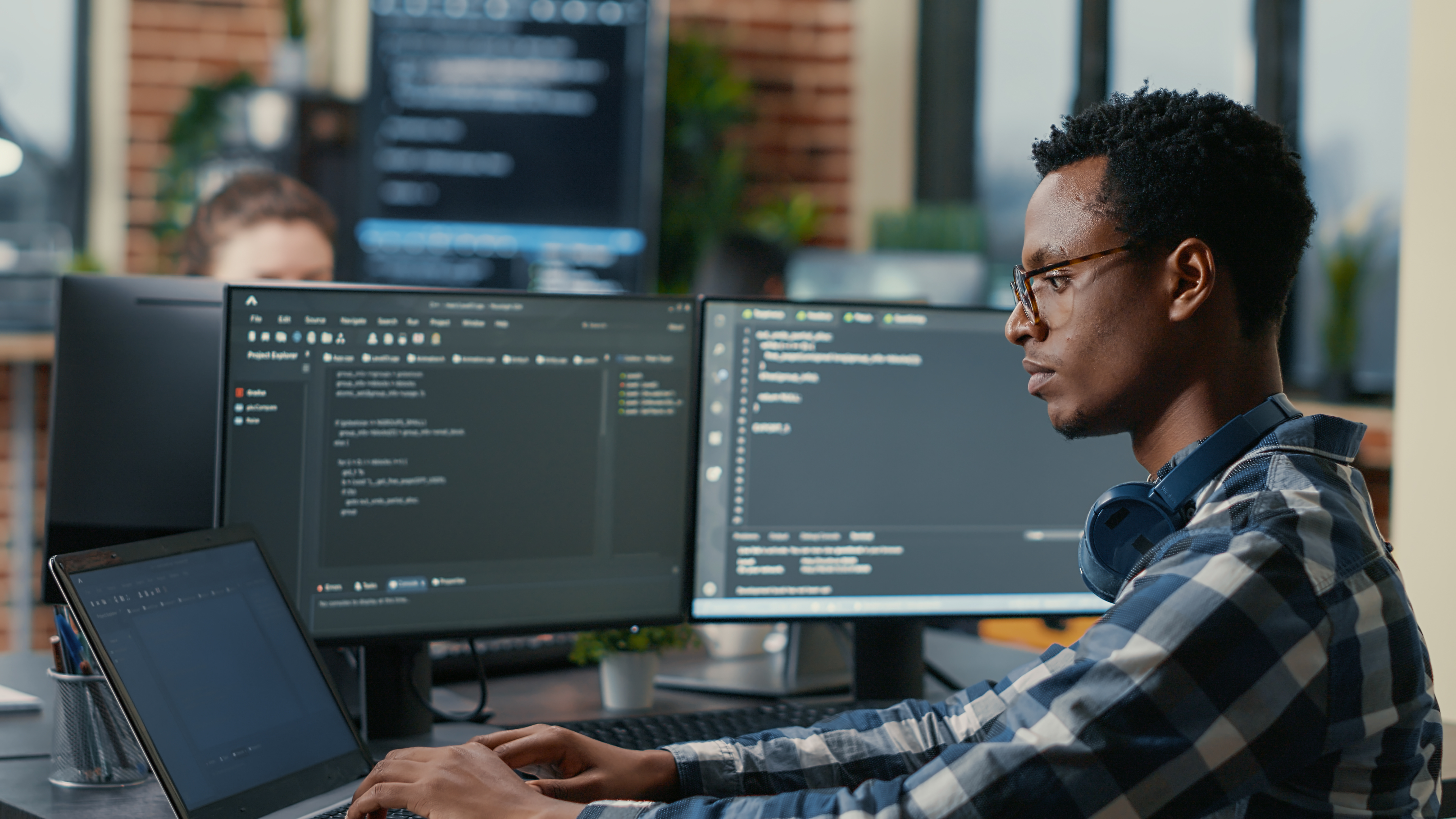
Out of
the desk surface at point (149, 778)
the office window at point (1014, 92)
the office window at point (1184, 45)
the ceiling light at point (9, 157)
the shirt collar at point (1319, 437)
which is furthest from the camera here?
the office window at point (1014, 92)

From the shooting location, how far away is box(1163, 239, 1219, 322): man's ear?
96 centimetres

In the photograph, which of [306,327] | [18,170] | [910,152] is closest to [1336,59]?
[910,152]

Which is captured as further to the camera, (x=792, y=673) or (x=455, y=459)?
(x=792, y=673)

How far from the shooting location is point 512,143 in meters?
3.53

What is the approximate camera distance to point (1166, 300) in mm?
972

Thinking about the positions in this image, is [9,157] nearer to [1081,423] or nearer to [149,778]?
[149,778]

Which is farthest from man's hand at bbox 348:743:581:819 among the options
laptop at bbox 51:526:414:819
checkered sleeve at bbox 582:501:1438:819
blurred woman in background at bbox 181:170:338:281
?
blurred woman in background at bbox 181:170:338:281

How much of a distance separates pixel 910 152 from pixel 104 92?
2.54 m

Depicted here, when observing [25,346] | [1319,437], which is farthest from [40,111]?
[1319,437]

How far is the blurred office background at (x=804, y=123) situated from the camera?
123 inches

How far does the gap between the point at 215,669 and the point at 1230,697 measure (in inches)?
31.4

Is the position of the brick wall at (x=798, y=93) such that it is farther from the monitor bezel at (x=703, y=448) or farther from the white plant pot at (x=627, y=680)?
the white plant pot at (x=627, y=680)

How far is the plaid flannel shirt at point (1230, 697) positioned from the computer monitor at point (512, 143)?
9.05ft

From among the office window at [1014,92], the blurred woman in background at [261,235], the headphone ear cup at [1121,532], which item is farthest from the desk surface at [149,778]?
the office window at [1014,92]
